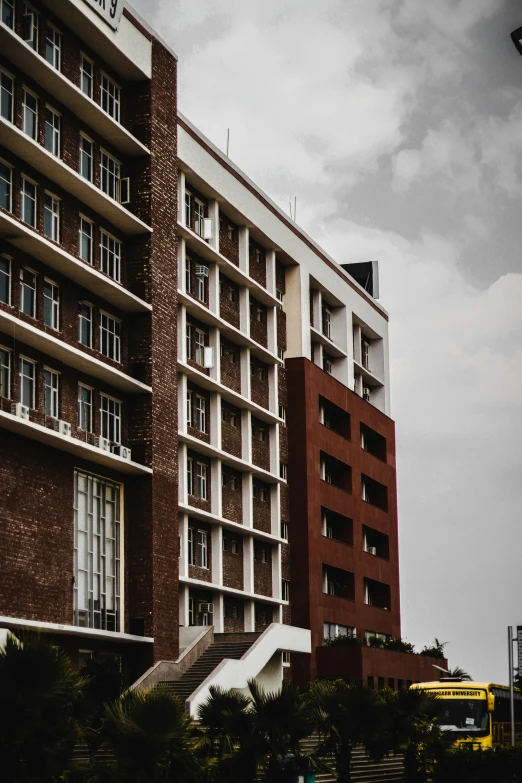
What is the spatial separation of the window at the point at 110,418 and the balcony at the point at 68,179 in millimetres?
5403

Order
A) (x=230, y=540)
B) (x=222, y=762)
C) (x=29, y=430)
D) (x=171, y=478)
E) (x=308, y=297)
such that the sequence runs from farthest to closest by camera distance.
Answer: (x=308, y=297) < (x=230, y=540) < (x=171, y=478) < (x=29, y=430) < (x=222, y=762)

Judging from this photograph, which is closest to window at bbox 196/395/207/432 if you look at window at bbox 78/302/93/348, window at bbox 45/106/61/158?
window at bbox 78/302/93/348

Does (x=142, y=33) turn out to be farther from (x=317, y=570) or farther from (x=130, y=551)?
(x=317, y=570)

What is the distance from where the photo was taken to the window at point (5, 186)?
111 feet

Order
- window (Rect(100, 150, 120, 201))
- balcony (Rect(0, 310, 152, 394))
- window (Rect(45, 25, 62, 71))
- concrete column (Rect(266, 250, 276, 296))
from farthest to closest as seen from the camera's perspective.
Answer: concrete column (Rect(266, 250, 276, 296)) → window (Rect(100, 150, 120, 201)) → window (Rect(45, 25, 62, 71)) → balcony (Rect(0, 310, 152, 394))

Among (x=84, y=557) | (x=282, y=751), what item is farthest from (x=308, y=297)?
(x=282, y=751)

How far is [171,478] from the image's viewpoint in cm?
4019

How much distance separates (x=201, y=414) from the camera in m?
47.2

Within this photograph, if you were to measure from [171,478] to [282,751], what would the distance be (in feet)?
62.0

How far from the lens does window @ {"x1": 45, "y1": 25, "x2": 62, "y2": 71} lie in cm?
3616

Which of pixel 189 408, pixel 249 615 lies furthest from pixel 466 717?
pixel 189 408

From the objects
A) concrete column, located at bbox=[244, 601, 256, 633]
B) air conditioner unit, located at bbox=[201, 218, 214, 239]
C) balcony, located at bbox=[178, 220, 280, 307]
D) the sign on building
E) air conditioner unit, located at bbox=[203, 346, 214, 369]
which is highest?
the sign on building

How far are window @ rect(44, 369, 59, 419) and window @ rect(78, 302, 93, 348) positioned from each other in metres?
1.81

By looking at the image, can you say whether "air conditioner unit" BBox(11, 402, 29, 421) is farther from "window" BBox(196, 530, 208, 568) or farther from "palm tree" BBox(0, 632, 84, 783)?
"palm tree" BBox(0, 632, 84, 783)
